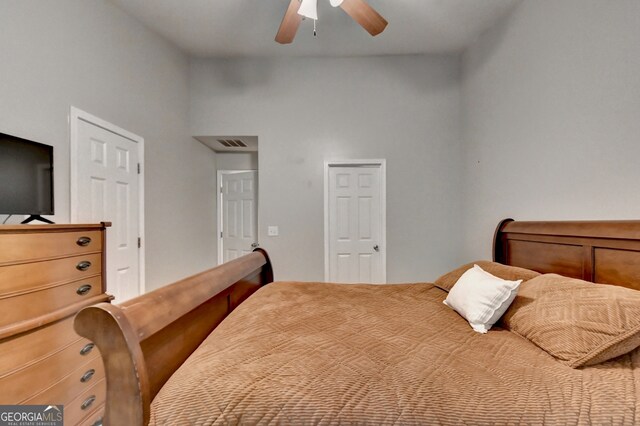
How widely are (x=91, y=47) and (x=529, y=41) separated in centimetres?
341

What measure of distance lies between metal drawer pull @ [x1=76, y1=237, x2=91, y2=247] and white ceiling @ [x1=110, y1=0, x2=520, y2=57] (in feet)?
7.03

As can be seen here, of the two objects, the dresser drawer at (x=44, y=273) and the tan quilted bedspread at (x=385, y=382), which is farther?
the dresser drawer at (x=44, y=273)

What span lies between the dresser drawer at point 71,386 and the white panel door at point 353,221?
2.25 meters

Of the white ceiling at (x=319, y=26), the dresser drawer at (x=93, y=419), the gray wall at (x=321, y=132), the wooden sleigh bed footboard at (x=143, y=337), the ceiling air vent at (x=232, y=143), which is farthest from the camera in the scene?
the ceiling air vent at (x=232, y=143)

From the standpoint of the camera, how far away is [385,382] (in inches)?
31.0

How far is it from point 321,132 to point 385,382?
2881 mm

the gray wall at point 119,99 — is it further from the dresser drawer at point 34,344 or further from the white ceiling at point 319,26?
the dresser drawer at point 34,344

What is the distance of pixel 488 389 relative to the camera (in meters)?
0.76

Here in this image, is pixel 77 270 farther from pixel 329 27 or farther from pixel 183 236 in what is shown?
pixel 329 27

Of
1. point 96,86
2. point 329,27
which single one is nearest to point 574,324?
point 329,27

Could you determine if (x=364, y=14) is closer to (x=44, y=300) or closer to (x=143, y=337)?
(x=143, y=337)

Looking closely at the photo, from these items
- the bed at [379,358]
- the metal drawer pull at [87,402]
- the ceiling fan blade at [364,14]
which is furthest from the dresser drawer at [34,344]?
the ceiling fan blade at [364,14]

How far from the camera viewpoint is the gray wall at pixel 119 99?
1.56 metres

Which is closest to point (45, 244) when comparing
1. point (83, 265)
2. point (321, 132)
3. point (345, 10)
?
point (83, 265)
